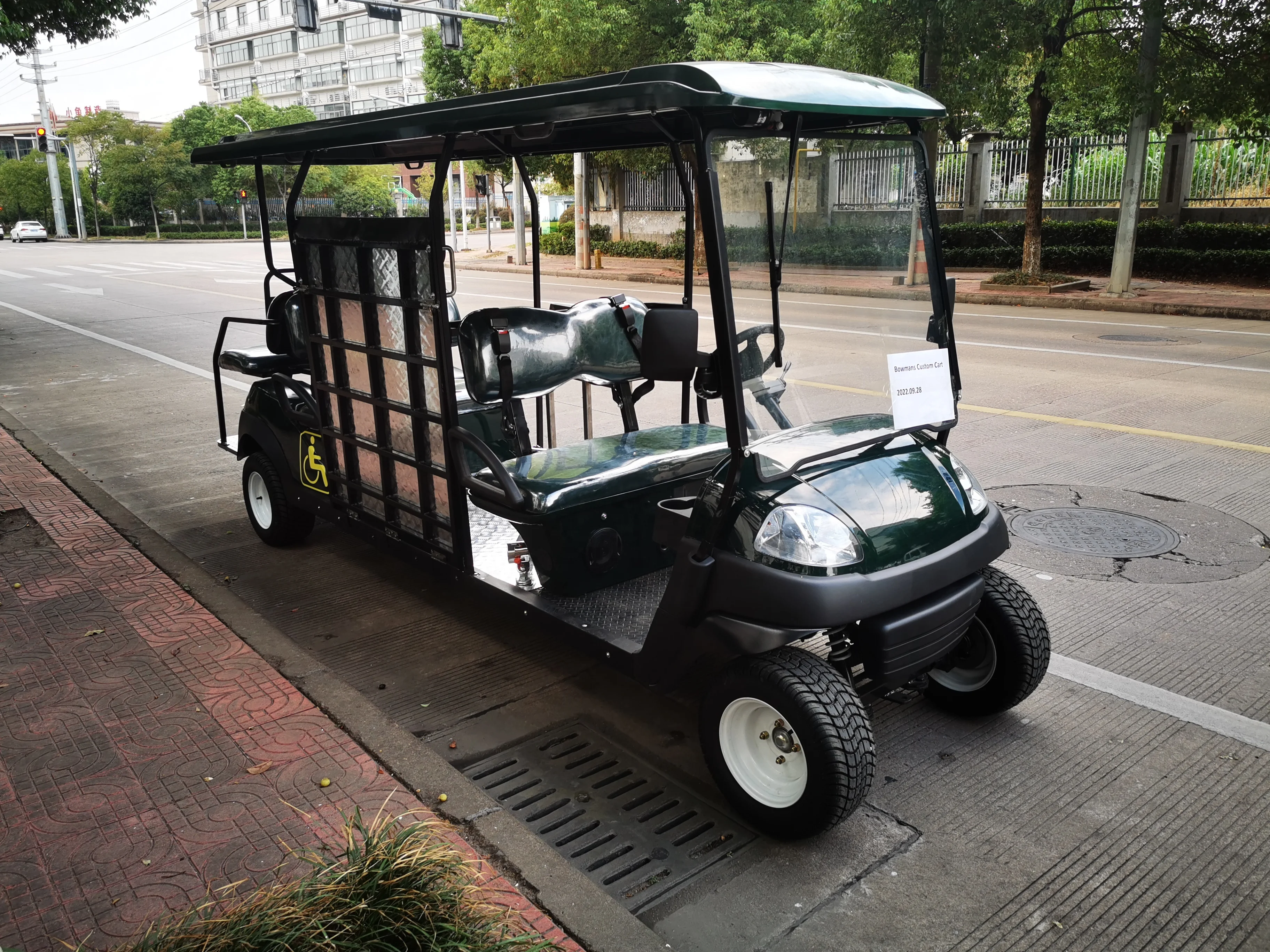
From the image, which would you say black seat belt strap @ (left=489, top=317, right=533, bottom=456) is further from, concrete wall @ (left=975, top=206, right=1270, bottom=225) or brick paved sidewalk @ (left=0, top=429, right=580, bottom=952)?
concrete wall @ (left=975, top=206, right=1270, bottom=225)

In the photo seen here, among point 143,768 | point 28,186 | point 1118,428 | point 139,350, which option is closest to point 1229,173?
point 1118,428

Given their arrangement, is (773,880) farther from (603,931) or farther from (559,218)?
(559,218)

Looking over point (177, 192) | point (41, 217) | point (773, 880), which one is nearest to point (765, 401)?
point (773, 880)

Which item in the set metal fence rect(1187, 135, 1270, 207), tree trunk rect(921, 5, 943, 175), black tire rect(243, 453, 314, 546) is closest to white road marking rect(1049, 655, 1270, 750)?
black tire rect(243, 453, 314, 546)

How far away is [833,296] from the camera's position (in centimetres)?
361

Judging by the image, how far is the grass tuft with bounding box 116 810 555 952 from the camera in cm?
228

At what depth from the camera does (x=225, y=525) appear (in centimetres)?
621

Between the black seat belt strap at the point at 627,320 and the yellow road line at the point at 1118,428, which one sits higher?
the black seat belt strap at the point at 627,320

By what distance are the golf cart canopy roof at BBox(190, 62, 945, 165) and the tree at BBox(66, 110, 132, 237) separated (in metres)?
63.0

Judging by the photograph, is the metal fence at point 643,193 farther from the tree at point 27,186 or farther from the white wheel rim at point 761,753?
the tree at point 27,186

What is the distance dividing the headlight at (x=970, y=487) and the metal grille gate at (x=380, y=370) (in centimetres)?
189

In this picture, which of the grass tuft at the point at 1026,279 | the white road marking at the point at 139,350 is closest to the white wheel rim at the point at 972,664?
the white road marking at the point at 139,350

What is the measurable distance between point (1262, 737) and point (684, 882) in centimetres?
217

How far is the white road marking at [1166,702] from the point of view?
Answer: 3646 millimetres
